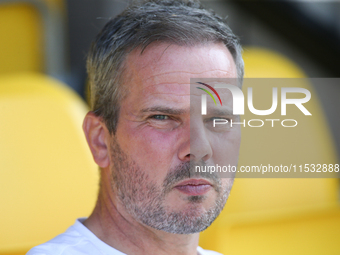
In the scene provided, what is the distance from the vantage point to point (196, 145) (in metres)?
1.09

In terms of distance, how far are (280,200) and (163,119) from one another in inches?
55.7

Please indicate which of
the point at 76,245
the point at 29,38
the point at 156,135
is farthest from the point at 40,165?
the point at 29,38

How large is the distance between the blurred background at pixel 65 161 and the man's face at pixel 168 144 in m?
0.75

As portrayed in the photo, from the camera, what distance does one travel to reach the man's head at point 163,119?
1.10 metres

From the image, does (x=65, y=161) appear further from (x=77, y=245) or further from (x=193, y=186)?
(x=193, y=186)

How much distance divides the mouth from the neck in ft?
0.51

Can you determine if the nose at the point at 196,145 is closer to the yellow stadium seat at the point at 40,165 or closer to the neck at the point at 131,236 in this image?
the neck at the point at 131,236

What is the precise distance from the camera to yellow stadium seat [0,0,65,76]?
2.79 m

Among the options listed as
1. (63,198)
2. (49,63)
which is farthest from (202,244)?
(49,63)

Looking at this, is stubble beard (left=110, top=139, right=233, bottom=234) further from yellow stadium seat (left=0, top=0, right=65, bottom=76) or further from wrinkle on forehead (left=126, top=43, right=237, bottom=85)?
yellow stadium seat (left=0, top=0, right=65, bottom=76)

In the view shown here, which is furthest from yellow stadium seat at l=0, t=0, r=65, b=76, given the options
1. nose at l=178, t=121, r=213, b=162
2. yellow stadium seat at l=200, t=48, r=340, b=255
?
nose at l=178, t=121, r=213, b=162

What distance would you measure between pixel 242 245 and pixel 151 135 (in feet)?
3.49

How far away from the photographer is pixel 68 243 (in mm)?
1140

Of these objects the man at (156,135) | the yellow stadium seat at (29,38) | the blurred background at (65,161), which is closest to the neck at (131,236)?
the man at (156,135)
